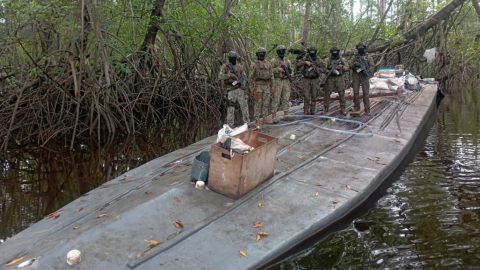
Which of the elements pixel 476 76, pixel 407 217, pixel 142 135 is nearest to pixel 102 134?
pixel 142 135

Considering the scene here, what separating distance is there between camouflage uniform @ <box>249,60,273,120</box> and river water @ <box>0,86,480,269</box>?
2441 millimetres

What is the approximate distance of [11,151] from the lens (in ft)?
28.8

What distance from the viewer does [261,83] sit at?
800 centimetres

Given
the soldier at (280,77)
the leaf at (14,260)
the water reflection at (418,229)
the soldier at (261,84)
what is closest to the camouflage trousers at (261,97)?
the soldier at (261,84)

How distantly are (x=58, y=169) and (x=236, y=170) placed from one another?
4605 mm

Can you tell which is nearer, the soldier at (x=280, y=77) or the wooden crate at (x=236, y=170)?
the wooden crate at (x=236, y=170)

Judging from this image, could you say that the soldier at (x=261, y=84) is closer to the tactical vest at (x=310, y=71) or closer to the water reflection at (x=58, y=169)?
the tactical vest at (x=310, y=71)

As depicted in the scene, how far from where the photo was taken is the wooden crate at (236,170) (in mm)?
4418

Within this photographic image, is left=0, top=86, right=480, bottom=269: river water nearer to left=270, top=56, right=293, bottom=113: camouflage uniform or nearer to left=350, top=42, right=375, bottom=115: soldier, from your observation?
left=350, top=42, right=375, bottom=115: soldier

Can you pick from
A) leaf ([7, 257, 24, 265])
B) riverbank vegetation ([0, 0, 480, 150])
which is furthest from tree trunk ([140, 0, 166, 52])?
leaf ([7, 257, 24, 265])

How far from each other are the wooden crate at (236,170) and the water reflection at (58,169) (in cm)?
252

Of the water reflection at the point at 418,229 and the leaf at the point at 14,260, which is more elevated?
the leaf at the point at 14,260

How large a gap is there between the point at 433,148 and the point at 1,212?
822 cm

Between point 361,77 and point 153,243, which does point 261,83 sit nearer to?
point 361,77
